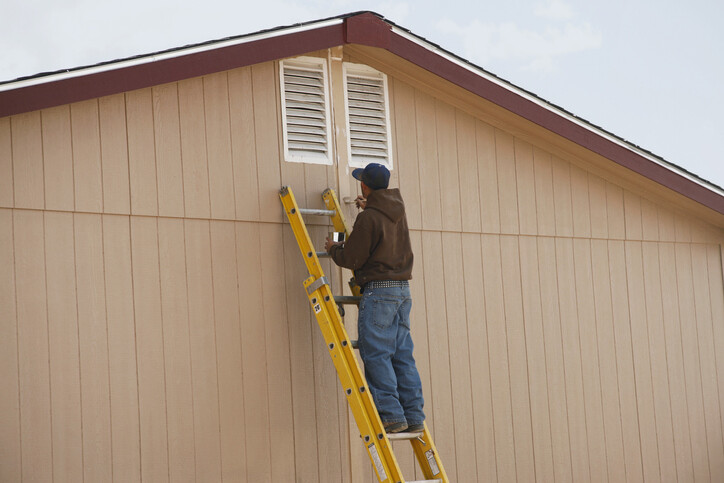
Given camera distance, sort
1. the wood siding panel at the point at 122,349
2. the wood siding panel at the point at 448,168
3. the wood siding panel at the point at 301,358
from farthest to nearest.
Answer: the wood siding panel at the point at 448,168 → the wood siding panel at the point at 301,358 → the wood siding panel at the point at 122,349

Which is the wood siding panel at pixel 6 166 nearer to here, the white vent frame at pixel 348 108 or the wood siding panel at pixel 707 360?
the white vent frame at pixel 348 108

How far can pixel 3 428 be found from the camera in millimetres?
5398

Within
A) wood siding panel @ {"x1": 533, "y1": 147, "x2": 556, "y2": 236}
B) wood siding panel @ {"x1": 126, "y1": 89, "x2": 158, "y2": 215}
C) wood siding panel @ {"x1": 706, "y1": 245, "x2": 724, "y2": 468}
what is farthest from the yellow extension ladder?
wood siding panel @ {"x1": 706, "y1": 245, "x2": 724, "y2": 468}

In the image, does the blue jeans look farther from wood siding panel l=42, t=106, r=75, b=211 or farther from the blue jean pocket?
wood siding panel l=42, t=106, r=75, b=211

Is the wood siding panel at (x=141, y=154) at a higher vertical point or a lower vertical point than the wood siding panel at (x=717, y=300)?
higher

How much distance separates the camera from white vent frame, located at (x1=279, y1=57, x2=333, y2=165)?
22.5 feet

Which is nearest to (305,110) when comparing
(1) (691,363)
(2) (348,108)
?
(2) (348,108)

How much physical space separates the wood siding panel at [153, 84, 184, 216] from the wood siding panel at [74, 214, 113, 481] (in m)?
0.51

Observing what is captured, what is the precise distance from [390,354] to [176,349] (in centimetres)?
145

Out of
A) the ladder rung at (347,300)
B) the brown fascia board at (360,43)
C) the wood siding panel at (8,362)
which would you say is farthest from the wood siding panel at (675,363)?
the wood siding panel at (8,362)

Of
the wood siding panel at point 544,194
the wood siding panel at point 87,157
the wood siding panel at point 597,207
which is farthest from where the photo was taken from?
the wood siding panel at point 597,207

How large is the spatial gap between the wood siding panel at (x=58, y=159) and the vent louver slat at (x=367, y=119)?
88.0 inches

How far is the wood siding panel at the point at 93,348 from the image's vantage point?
18.7 feet

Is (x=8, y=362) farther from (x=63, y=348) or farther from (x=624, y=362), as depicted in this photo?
(x=624, y=362)
